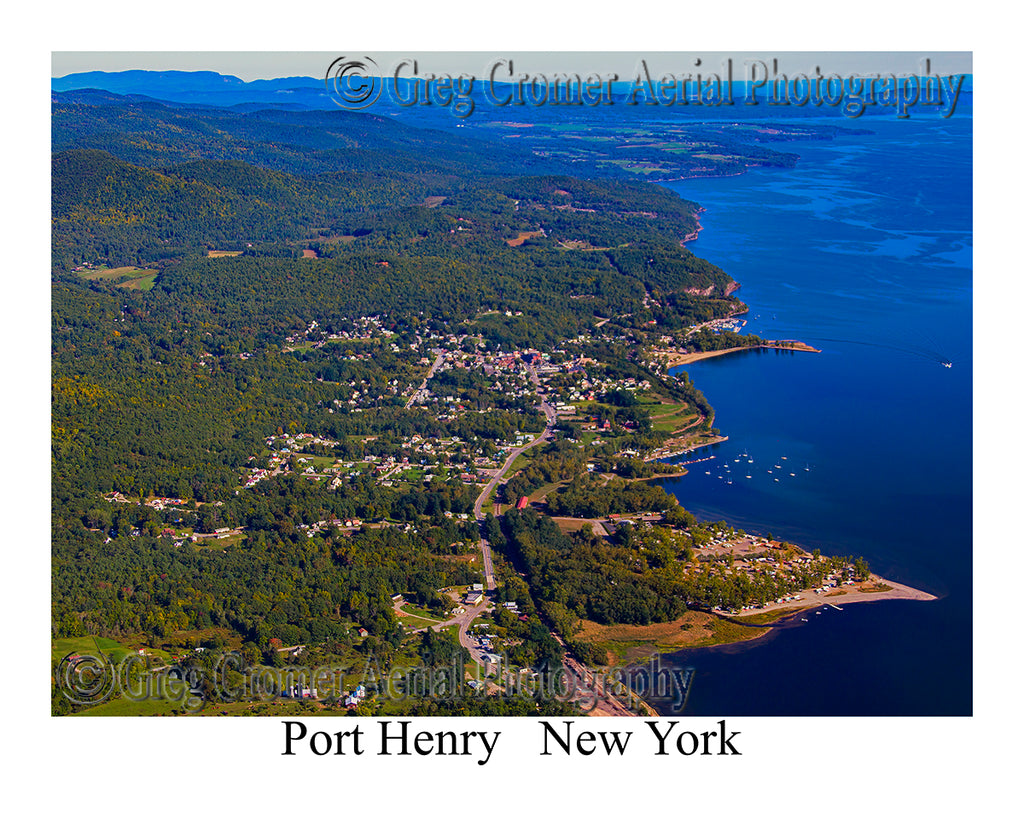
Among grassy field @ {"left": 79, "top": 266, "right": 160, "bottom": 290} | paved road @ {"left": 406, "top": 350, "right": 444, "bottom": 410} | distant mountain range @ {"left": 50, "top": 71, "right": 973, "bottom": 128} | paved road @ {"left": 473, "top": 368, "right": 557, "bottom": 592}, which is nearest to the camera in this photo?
paved road @ {"left": 473, "top": 368, "right": 557, "bottom": 592}

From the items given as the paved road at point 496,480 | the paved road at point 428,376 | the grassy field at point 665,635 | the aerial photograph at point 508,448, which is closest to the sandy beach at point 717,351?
the aerial photograph at point 508,448

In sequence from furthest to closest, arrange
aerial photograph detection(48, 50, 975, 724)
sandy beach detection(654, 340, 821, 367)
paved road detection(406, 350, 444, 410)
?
sandy beach detection(654, 340, 821, 367) < paved road detection(406, 350, 444, 410) < aerial photograph detection(48, 50, 975, 724)

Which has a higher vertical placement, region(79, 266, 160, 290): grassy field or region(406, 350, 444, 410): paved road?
region(79, 266, 160, 290): grassy field

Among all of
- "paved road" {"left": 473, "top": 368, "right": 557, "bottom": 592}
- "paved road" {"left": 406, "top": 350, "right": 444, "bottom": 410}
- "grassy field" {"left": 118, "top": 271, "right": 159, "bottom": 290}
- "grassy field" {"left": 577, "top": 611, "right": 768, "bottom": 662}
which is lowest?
"grassy field" {"left": 577, "top": 611, "right": 768, "bottom": 662}

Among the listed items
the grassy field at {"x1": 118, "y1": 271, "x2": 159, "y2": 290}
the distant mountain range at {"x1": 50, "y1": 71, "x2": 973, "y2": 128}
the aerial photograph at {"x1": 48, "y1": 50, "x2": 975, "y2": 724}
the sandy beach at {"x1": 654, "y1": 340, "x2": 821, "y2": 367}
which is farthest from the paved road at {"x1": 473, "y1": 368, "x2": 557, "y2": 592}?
the distant mountain range at {"x1": 50, "y1": 71, "x2": 973, "y2": 128}

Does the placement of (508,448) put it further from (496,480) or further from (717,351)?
(717,351)

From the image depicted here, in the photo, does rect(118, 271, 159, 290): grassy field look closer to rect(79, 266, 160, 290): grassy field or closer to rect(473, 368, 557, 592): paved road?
rect(79, 266, 160, 290): grassy field

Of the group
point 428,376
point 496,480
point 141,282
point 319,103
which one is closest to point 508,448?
point 496,480

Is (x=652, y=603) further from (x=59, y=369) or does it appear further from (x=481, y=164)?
(x=481, y=164)

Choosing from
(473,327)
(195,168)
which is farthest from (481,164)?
(473,327)
